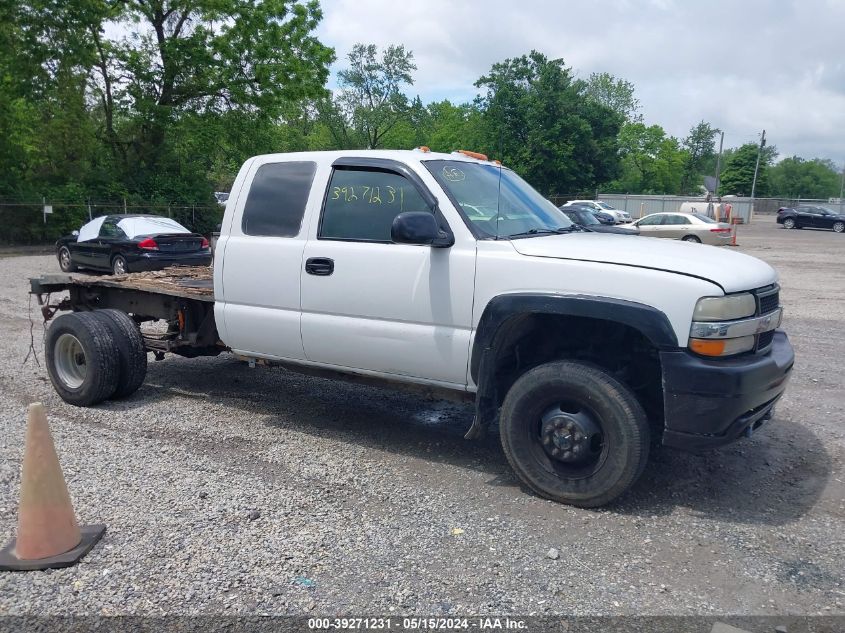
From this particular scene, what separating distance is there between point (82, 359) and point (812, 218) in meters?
46.2

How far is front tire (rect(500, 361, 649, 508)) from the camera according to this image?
397 centimetres

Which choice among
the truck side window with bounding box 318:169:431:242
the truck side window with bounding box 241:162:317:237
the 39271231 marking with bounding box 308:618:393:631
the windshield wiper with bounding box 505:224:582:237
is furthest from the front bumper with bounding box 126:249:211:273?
the 39271231 marking with bounding box 308:618:393:631

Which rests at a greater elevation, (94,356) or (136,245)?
(94,356)

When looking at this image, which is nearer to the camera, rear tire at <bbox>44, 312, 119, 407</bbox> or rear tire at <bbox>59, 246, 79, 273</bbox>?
rear tire at <bbox>44, 312, 119, 407</bbox>

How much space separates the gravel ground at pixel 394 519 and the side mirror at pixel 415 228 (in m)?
1.57

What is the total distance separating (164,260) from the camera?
14.3m

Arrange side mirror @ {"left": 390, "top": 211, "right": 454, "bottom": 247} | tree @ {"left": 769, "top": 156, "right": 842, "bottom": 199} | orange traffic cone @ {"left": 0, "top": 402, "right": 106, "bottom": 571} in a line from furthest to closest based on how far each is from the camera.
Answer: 1. tree @ {"left": 769, "top": 156, "right": 842, "bottom": 199}
2. side mirror @ {"left": 390, "top": 211, "right": 454, "bottom": 247}
3. orange traffic cone @ {"left": 0, "top": 402, "right": 106, "bottom": 571}

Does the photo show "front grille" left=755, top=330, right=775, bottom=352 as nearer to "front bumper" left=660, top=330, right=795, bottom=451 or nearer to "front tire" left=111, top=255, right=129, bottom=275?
"front bumper" left=660, top=330, right=795, bottom=451

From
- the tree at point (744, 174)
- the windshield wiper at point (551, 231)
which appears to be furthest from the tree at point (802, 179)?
the windshield wiper at point (551, 231)

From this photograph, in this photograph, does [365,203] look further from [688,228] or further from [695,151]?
[695,151]

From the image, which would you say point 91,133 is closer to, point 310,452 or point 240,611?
point 310,452

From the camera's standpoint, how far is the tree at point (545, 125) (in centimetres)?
5178

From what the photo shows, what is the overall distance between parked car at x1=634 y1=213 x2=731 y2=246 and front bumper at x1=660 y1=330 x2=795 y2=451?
2315 cm

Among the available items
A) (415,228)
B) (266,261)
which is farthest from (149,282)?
(415,228)
